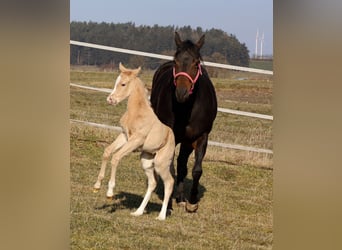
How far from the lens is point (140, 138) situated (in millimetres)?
2375

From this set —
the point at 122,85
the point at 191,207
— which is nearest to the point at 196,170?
the point at 191,207

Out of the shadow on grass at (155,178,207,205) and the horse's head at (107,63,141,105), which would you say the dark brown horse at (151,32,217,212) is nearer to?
the shadow on grass at (155,178,207,205)

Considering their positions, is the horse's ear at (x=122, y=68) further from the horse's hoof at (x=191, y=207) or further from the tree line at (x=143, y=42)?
the horse's hoof at (x=191, y=207)

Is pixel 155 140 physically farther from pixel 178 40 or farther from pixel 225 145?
pixel 225 145

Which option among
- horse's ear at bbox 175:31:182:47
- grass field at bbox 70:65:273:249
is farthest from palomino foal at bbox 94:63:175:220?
horse's ear at bbox 175:31:182:47

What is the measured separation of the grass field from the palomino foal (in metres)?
0.11

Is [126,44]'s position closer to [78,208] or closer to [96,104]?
[96,104]

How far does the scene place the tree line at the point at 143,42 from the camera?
2354mm

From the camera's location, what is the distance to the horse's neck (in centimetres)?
236
